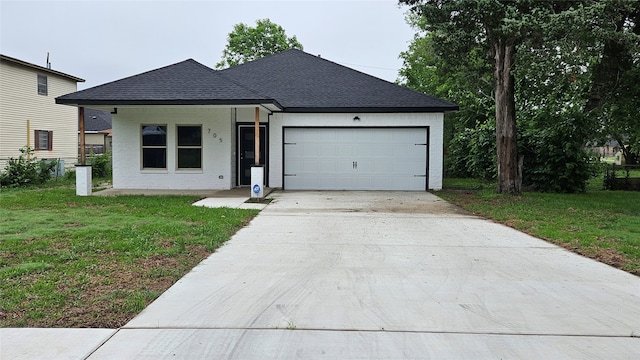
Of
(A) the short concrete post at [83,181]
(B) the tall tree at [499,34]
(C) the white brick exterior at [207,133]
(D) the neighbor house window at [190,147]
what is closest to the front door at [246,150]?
(C) the white brick exterior at [207,133]

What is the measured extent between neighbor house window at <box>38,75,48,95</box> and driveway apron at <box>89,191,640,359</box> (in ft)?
70.8

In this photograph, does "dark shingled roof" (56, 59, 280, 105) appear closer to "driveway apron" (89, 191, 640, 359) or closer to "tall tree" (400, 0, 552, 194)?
"tall tree" (400, 0, 552, 194)

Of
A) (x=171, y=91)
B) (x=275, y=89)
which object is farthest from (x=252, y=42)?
(x=171, y=91)

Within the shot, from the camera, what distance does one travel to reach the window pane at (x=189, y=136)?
16.3m

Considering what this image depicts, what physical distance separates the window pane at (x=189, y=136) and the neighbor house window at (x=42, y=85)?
13.1 m

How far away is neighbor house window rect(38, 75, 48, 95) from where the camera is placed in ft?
81.7

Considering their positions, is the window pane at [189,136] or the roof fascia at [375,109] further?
the roof fascia at [375,109]

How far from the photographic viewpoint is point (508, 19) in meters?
11.7

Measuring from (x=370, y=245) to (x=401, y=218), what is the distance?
3075mm

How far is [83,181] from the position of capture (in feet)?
47.2

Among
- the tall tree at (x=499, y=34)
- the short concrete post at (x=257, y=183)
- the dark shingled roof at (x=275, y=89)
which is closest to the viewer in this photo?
the tall tree at (x=499, y=34)

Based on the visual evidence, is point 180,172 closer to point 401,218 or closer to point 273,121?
point 273,121

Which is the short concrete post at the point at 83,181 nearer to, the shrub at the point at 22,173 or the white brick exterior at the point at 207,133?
the white brick exterior at the point at 207,133

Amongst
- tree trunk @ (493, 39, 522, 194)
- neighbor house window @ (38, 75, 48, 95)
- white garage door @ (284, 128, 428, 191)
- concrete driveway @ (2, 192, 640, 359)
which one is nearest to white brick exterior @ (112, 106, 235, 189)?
white garage door @ (284, 128, 428, 191)
